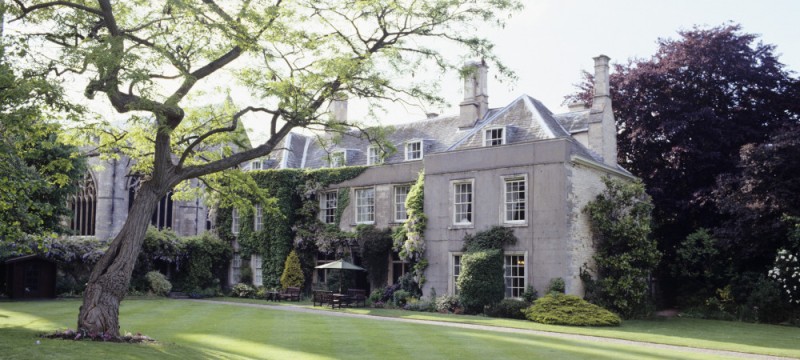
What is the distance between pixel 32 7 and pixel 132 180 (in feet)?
96.8

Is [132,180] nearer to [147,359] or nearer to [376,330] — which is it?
[376,330]

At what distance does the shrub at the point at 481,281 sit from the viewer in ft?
79.0

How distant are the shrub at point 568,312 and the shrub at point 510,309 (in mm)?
402

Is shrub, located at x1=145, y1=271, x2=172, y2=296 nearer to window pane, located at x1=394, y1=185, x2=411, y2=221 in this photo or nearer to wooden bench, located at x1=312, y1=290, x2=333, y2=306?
wooden bench, located at x1=312, y1=290, x2=333, y2=306

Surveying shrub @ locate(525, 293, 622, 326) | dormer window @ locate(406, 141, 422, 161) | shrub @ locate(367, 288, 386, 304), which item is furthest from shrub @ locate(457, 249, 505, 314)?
dormer window @ locate(406, 141, 422, 161)

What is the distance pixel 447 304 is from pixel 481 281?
173cm

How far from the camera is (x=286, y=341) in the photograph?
14.8m

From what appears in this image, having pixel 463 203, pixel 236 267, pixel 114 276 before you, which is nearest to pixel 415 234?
pixel 463 203

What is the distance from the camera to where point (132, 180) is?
4169 centimetres

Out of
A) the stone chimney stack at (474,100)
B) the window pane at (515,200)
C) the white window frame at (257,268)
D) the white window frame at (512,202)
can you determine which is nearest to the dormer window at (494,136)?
the white window frame at (512,202)

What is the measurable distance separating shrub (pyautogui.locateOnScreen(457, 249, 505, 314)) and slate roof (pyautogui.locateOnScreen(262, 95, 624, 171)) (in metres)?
4.90

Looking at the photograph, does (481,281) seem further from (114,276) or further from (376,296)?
(114,276)

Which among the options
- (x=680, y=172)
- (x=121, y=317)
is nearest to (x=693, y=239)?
(x=680, y=172)

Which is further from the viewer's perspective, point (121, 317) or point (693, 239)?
point (693, 239)
